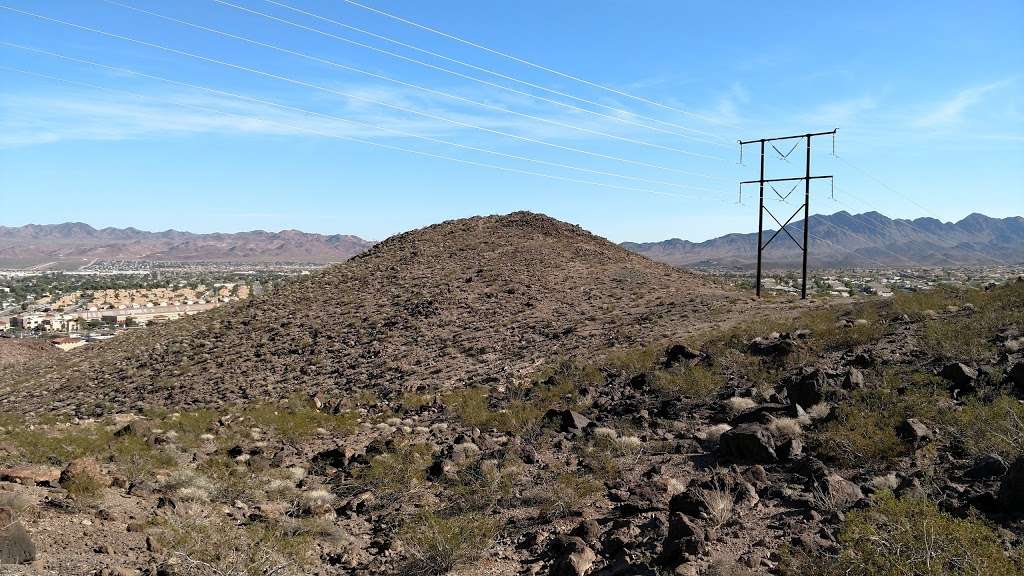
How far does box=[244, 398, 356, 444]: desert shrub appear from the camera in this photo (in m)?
14.0

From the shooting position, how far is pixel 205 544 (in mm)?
7250

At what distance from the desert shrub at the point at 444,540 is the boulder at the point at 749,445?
13.3 feet

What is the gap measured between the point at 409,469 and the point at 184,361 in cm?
1496

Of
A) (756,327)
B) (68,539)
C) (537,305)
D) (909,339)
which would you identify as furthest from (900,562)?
(537,305)

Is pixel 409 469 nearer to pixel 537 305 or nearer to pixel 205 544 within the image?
pixel 205 544

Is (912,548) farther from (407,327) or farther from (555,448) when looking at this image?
(407,327)

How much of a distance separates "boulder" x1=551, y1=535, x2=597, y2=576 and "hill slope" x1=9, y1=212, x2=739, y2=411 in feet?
32.5

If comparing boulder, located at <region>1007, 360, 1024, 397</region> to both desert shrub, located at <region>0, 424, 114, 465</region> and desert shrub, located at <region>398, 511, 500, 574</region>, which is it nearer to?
desert shrub, located at <region>398, 511, 500, 574</region>

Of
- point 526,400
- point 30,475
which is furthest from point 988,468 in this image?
point 30,475

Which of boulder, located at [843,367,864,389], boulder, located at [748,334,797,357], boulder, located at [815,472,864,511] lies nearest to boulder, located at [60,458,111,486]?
boulder, located at [815,472,864,511]

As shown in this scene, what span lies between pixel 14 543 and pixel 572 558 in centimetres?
578

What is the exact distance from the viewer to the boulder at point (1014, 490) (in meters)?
6.85

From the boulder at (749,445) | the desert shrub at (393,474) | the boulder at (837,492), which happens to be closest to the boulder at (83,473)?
the desert shrub at (393,474)

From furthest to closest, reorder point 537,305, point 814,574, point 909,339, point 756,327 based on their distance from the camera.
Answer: point 537,305 → point 756,327 → point 909,339 → point 814,574
